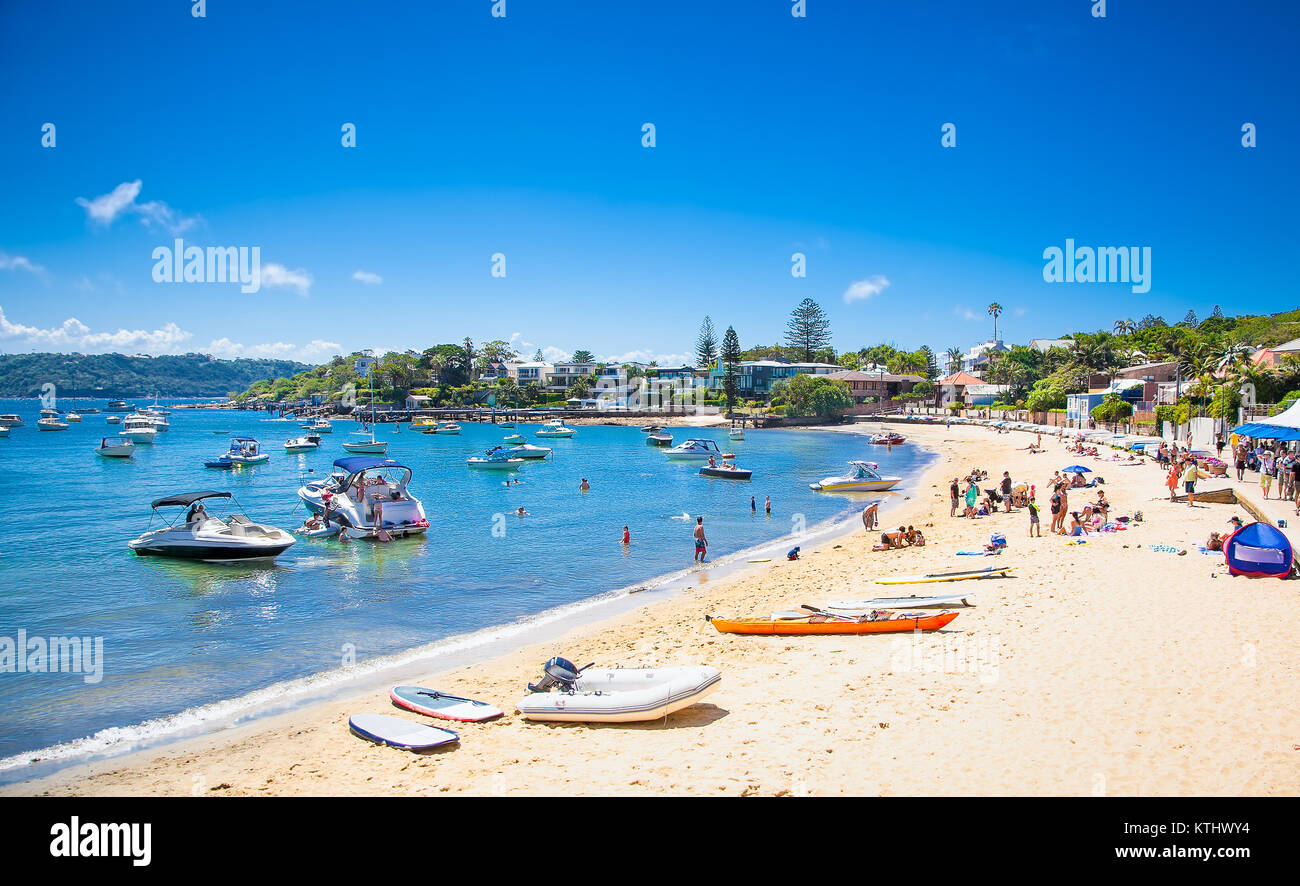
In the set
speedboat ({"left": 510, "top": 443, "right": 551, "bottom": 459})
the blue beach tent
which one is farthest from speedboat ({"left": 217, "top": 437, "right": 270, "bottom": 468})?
the blue beach tent

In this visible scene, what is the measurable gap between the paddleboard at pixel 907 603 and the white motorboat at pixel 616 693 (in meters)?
5.66

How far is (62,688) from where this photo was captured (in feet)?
45.4

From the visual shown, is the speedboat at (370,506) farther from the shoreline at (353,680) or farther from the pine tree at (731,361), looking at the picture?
the pine tree at (731,361)

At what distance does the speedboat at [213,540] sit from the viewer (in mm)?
24297

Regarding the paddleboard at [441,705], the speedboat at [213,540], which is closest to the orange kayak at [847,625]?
the paddleboard at [441,705]

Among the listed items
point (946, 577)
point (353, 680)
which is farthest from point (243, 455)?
point (946, 577)

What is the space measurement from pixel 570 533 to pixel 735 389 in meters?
102

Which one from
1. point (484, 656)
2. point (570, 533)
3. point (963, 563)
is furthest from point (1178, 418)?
point (484, 656)

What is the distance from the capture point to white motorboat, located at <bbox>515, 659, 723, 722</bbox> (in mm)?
10477

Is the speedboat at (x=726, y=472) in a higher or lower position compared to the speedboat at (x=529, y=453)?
lower
